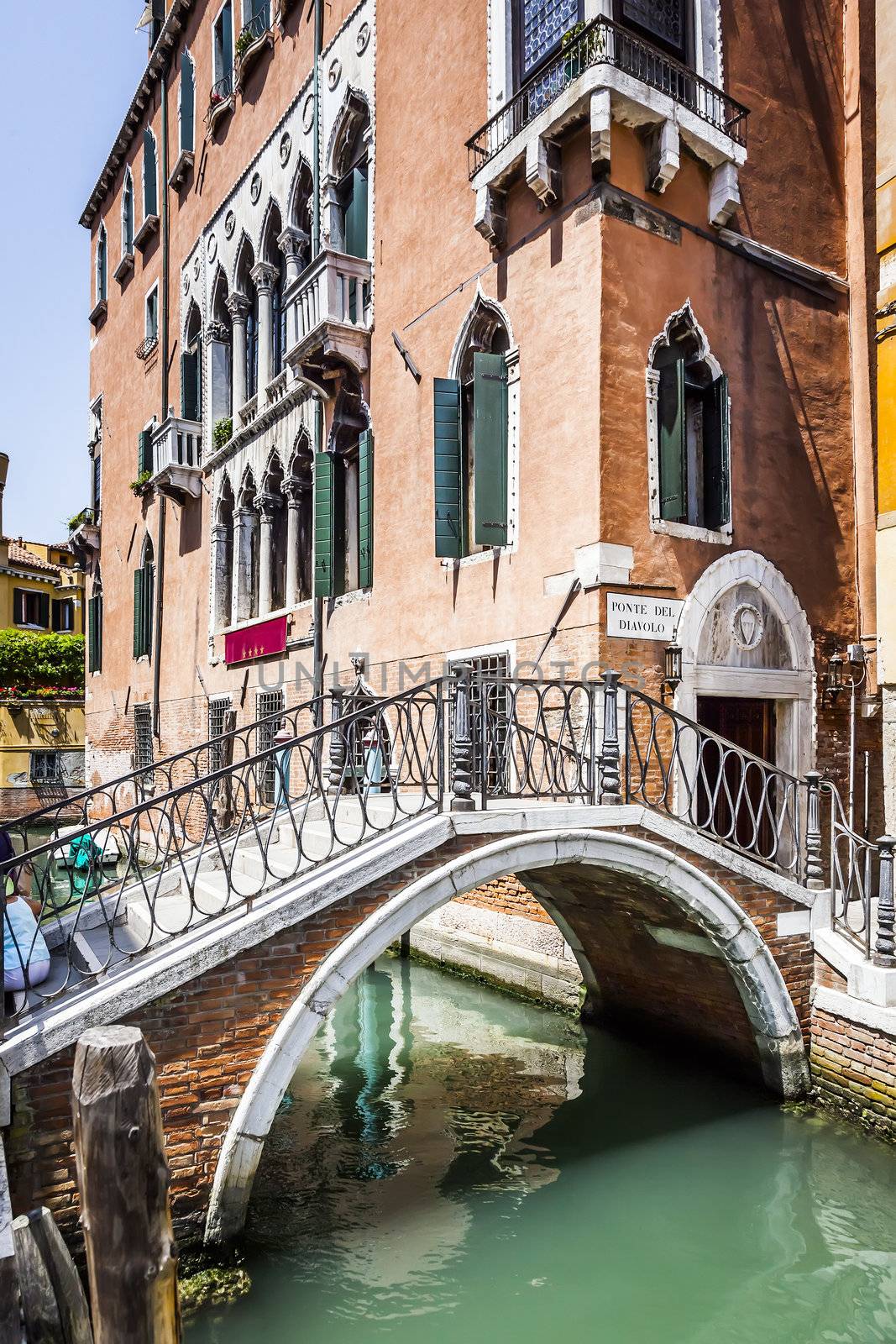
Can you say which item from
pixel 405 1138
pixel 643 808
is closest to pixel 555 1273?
pixel 405 1138

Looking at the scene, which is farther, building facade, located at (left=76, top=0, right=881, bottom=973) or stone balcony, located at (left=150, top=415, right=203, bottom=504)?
stone balcony, located at (left=150, top=415, right=203, bottom=504)

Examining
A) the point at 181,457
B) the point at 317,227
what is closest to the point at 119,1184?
the point at 317,227

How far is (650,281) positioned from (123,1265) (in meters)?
6.73

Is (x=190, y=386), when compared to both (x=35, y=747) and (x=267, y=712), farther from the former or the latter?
(x=35, y=747)

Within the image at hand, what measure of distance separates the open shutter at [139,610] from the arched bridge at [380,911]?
9.06 m

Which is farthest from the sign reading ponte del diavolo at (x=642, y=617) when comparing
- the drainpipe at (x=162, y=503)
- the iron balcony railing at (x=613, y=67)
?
the drainpipe at (x=162, y=503)

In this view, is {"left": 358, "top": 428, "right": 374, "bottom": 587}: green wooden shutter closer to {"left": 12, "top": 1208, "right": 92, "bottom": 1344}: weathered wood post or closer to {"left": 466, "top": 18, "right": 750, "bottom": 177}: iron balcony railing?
{"left": 466, "top": 18, "right": 750, "bottom": 177}: iron balcony railing

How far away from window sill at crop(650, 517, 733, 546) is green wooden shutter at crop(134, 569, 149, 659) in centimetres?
1070

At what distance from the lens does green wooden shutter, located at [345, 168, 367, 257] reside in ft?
31.9

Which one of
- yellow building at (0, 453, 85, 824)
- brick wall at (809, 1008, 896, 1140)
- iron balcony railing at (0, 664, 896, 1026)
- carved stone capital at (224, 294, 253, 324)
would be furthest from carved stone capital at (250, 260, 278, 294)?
yellow building at (0, 453, 85, 824)

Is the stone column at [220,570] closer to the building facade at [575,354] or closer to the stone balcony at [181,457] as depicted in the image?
the stone balcony at [181,457]

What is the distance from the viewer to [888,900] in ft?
19.1

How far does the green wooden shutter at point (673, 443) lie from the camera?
22.6 ft

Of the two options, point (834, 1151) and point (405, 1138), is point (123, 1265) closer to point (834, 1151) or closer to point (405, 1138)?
point (405, 1138)
